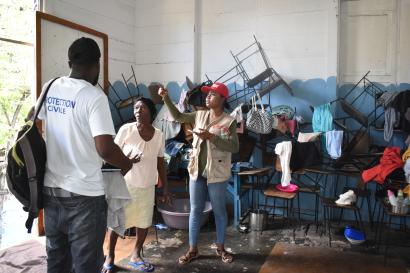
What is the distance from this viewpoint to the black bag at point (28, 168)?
1.60 m

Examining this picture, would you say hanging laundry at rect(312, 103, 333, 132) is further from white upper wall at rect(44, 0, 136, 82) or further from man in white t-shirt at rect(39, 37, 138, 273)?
man in white t-shirt at rect(39, 37, 138, 273)

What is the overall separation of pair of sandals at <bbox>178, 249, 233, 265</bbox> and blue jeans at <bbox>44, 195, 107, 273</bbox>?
1.59 meters

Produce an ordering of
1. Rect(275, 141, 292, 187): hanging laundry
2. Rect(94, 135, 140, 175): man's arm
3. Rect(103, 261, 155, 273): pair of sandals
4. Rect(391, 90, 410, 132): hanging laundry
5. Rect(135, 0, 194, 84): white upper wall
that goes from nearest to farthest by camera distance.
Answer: Rect(94, 135, 140, 175): man's arm
Rect(103, 261, 155, 273): pair of sandals
Rect(391, 90, 410, 132): hanging laundry
Rect(275, 141, 292, 187): hanging laundry
Rect(135, 0, 194, 84): white upper wall

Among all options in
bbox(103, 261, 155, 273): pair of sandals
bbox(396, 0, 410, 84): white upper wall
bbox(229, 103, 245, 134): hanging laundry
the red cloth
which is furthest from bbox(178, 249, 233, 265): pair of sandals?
bbox(396, 0, 410, 84): white upper wall

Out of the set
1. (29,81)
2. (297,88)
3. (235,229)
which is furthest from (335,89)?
(29,81)

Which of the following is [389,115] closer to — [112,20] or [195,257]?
[195,257]

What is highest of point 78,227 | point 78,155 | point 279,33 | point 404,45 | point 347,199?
point 279,33

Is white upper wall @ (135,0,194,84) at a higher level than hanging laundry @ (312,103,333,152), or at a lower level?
higher

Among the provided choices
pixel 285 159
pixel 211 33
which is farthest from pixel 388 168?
pixel 211 33

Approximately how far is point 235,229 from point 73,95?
9.70 ft

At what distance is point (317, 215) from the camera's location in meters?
4.38

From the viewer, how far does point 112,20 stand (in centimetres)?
485

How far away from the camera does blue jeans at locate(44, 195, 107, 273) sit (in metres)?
1.58

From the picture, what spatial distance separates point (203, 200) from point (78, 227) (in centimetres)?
163
